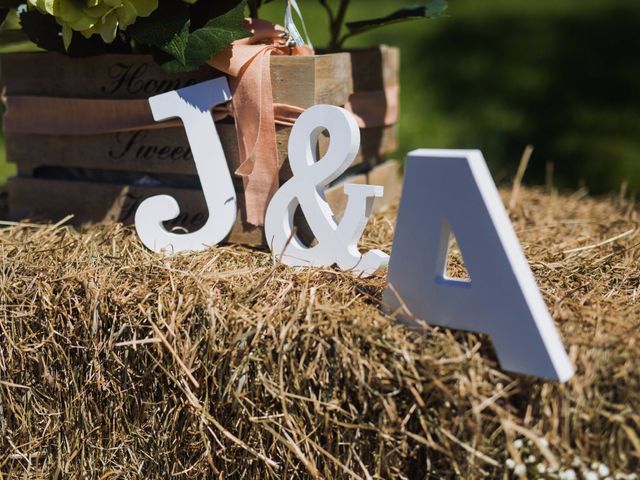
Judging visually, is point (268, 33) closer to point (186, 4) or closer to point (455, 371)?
point (186, 4)

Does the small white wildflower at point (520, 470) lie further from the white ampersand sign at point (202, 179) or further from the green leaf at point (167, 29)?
the green leaf at point (167, 29)

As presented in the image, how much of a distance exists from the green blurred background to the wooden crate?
1601mm

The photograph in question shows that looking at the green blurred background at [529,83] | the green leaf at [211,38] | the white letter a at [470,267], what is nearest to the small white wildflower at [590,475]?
the white letter a at [470,267]

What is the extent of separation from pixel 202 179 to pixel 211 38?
0.24m

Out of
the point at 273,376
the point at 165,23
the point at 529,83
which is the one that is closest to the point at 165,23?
the point at 165,23

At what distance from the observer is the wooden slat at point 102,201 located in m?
1.39

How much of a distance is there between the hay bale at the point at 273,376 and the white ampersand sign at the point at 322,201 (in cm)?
4

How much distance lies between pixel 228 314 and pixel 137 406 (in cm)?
21

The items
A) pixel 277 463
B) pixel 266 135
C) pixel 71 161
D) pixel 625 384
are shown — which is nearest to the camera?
pixel 625 384

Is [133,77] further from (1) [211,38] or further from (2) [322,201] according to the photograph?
(2) [322,201]

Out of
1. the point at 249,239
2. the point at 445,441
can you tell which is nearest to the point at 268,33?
the point at 249,239

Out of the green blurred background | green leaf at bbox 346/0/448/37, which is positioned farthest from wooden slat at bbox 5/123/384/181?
the green blurred background

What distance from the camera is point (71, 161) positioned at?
4.91 feet

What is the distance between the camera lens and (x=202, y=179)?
128cm
